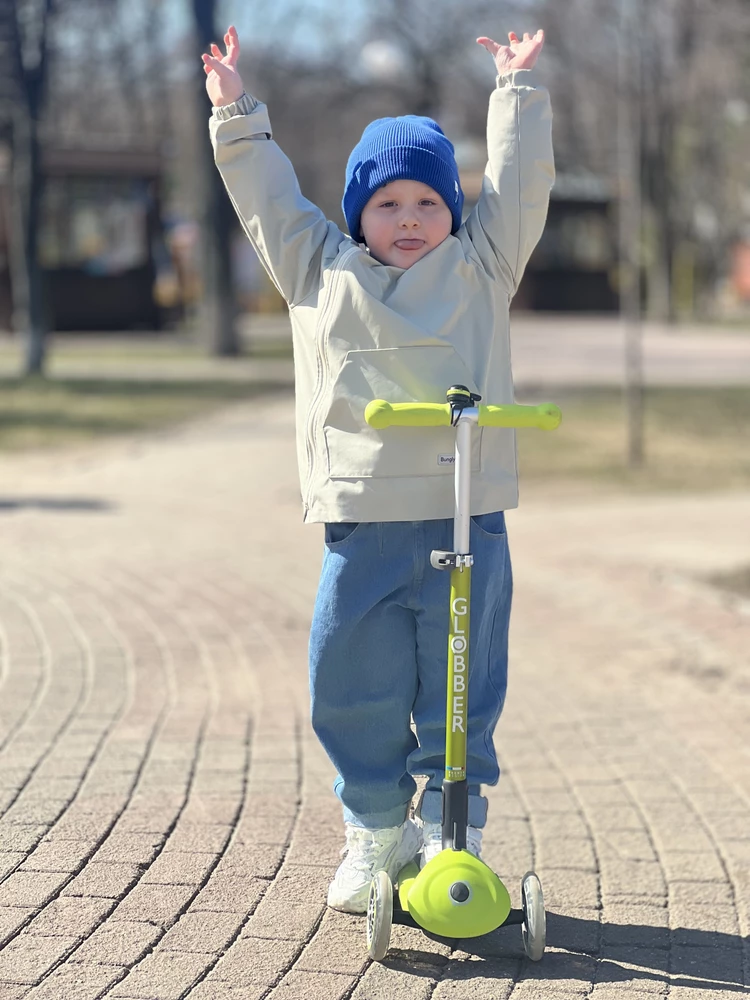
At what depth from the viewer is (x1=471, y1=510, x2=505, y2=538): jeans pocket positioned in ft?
9.87

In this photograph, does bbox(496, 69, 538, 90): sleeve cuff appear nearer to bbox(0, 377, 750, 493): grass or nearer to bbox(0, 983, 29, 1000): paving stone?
bbox(0, 983, 29, 1000): paving stone

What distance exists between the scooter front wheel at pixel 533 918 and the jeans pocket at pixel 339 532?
0.79 metres

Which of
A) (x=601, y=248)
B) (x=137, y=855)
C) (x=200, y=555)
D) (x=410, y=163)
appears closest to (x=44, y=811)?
(x=137, y=855)

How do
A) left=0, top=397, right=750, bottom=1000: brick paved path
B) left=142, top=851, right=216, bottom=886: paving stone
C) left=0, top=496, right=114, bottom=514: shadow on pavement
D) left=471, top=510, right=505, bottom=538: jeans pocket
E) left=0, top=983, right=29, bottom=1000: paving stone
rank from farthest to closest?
left=0, top=496, right=114, bottom=514: shadow on pavement
left=142, top=851, right=216, bottom=886: paving stone
left=471, top=510, right=505, bottom=538: jeans pocket
left=0, top=397, right=750, bottom=1000: brick paved path
left=0, top=983, right=29, bottom=1000: paving stone

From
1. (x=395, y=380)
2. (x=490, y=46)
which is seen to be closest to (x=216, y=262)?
(x=490, y=46)

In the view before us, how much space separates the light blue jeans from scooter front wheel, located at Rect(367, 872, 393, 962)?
0.23 meters

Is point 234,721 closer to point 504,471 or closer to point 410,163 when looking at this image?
point 504,471

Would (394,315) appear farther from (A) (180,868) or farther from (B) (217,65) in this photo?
(A) (180,868)

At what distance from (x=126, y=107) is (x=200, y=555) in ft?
123

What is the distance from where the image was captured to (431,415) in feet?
9.11

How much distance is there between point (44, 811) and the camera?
144 inches

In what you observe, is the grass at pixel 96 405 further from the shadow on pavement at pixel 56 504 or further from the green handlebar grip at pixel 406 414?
the green handlebar grip at pixel 406 414

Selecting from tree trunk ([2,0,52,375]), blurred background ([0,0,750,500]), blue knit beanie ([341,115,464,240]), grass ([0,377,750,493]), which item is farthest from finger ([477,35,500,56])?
tree trunk ([2,0,52,375])

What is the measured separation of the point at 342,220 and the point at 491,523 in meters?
21.2
